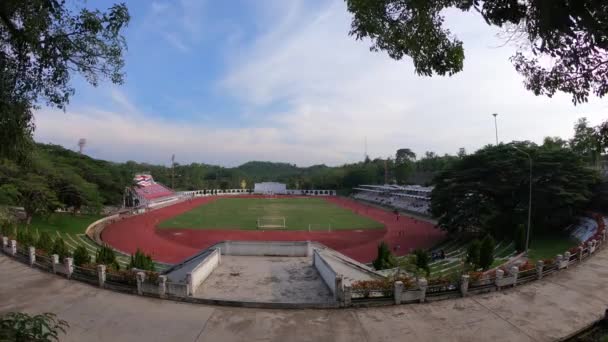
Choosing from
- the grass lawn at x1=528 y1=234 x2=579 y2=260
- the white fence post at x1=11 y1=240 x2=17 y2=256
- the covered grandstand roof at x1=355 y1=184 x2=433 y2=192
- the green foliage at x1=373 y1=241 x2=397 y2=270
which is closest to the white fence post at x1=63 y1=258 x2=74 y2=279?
the white fence post at x1=11 y1=240 x2=17 y2=256

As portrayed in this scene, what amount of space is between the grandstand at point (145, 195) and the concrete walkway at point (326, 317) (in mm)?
43649

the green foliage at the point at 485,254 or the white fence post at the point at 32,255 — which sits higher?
the white fence post at the point at 32,255

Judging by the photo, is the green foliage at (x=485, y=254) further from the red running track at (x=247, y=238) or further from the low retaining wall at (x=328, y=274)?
the low retaining wall at (x=328, y=274)

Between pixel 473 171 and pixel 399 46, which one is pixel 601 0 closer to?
pixel 399 46

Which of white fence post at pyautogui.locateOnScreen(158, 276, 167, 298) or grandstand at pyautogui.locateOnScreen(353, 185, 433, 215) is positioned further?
grandstand at pyautogui.locateOnScreen(353, 185, 433, 215)

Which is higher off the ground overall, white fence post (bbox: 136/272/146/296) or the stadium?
white fence post (bbox: 136/272/146/296)

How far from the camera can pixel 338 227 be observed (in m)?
40.7

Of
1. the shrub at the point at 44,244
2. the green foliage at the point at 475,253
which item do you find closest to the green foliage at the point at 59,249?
the shrub at the point at 44,244

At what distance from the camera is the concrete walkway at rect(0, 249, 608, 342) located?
9.69 m

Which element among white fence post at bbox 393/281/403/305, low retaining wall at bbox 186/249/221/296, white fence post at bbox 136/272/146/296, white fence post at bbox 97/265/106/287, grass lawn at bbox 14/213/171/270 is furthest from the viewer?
grass lawn at bbox 14/213/171/270

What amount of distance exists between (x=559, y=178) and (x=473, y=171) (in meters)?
5.78

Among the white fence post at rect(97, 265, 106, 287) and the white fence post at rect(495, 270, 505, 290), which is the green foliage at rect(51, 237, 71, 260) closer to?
the white fence post at rect(97, 265, 106, 287)

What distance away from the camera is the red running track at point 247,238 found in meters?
28.9

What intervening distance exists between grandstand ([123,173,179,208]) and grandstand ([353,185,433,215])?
37.0m
